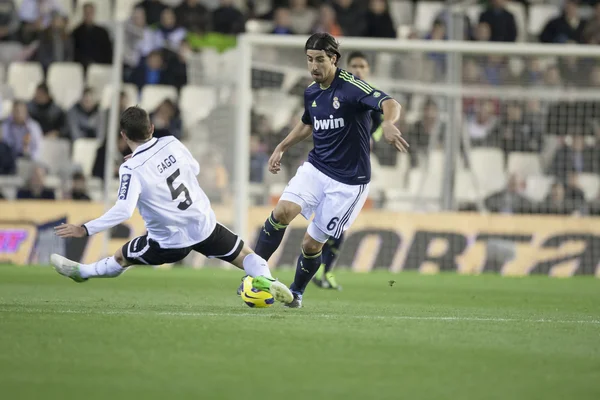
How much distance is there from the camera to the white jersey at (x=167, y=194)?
7.94 meters

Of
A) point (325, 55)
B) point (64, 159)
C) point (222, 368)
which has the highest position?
point (325, 55)

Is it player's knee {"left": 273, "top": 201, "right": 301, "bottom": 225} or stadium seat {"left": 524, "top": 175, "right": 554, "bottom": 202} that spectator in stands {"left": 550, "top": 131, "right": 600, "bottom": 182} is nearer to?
stadium seat {"left": 524, "top": 175, "right": 554, "bottom": 202}

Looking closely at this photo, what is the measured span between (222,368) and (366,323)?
2278 millimetres

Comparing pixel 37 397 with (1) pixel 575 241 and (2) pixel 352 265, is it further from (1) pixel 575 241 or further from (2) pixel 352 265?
(1) pixel 575 241

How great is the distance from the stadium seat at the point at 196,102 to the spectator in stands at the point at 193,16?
5.59ft

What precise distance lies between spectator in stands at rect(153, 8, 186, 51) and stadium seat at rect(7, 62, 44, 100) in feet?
6.79

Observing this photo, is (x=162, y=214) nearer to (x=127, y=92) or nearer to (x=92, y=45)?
(x=127, y=92)

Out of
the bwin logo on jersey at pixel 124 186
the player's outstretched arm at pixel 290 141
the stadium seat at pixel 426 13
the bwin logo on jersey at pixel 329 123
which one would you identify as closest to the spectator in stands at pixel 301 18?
the stadium seat at pixel 426 13

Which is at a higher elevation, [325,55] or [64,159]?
[325,55]

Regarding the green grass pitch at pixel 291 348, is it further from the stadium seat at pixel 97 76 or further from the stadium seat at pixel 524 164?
the stadium seat at pixel 97 76

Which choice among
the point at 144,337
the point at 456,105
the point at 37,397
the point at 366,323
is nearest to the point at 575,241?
the point at 456,105

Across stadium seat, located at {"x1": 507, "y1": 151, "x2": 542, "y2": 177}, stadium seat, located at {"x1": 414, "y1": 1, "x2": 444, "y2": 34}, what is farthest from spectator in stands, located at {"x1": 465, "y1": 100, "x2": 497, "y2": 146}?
stadium seat, located at {"x1": 414, "y1": 1, "x2": 444, "y2": 34}

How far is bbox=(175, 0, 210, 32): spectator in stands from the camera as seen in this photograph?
746 inches

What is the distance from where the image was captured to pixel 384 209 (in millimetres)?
16562
